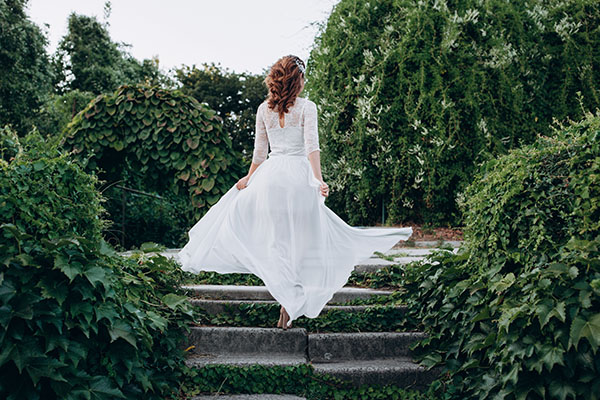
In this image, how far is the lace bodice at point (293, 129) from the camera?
14.1 ft

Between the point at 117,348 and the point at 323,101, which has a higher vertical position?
the point at 323,101

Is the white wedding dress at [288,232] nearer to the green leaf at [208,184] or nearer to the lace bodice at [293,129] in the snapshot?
the lace bodice at [293,129]

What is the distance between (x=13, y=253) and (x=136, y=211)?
7.32 m

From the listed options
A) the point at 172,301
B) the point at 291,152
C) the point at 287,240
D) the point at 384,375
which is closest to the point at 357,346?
the point at 384,375

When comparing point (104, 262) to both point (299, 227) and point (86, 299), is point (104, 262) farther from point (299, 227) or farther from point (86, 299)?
point (299, 227)

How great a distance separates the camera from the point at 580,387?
2.44m

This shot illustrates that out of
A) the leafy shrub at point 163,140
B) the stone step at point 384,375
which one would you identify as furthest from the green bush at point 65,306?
the leafy shrub at point 163,140

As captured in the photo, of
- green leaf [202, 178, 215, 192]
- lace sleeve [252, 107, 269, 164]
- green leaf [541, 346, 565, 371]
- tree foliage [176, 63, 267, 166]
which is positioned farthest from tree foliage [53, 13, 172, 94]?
green leaf [541, 346, 565, 371]

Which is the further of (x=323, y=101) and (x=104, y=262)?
(x=323, y=101)

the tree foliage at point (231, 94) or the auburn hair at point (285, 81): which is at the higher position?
the tree foliage at point (231, 94)

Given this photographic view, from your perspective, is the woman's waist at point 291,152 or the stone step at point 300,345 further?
the woman's waist at point 291,152

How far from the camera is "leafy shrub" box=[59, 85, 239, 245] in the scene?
6543mm

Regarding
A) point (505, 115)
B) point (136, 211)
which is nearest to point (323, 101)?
point (505, 115)

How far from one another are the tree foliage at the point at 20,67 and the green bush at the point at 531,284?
17899 millimetres
